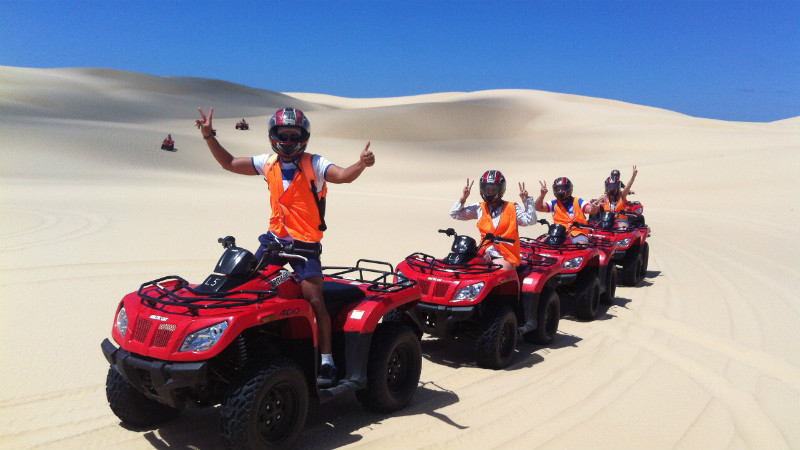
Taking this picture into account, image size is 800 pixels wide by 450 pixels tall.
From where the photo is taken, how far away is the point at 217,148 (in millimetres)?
4723

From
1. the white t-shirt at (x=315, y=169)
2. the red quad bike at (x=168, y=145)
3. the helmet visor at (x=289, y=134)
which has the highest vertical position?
the red quad bike at (x=168, y=145)

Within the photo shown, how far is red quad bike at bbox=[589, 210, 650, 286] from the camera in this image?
11.0 m

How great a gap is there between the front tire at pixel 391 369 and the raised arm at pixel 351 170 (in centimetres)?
131

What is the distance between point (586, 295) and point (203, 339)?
19.5 ft

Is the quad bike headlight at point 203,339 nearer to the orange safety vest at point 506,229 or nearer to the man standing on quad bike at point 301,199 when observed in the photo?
the man standing on quad bike at point 301,199

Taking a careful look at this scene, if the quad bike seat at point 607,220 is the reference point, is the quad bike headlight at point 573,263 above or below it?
below

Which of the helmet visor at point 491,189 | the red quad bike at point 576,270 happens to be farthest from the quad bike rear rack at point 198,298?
the red quad bike at point 576,270

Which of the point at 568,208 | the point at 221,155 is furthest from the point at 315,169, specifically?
the point at 568,208

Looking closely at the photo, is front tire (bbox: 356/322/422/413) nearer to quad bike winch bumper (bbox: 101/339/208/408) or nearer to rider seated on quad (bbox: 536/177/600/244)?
quad bike winch bumper (bbox: 101/339/208/408)

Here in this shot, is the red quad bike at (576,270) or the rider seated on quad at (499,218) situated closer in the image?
the rider seated on quad at (499,218)

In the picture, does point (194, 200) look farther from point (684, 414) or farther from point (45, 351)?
point (684, 414)

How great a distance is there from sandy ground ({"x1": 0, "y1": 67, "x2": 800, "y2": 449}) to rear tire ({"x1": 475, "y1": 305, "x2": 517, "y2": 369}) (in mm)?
141

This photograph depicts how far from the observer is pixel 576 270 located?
8.23 metres

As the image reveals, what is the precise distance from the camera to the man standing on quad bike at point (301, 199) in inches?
175
